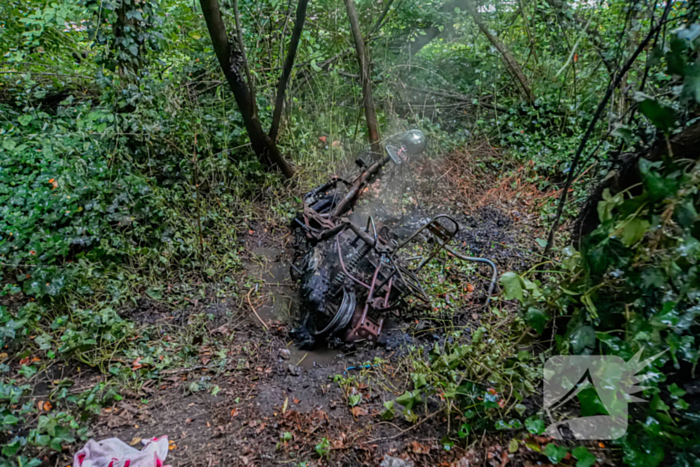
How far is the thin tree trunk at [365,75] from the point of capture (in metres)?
4.87

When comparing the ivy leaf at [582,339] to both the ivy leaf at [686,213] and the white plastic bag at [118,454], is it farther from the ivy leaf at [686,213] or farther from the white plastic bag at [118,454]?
the white plastic bag at [118,454]

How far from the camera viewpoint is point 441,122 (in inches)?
236

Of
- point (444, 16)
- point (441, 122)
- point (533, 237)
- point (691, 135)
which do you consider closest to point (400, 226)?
point (533, 237)

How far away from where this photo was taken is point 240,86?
176 inches

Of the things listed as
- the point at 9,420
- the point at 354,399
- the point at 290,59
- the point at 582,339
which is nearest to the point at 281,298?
the point at 354,399

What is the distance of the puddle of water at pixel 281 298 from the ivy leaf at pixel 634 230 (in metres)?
2.32

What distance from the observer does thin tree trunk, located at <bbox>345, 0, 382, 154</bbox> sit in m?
4.87

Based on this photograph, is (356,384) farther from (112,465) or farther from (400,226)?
(400,226)

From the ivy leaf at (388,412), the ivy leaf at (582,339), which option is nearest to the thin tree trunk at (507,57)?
the ivy leaf at (582,339)

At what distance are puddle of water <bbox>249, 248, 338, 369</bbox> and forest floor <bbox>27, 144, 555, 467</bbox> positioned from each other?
0.01m

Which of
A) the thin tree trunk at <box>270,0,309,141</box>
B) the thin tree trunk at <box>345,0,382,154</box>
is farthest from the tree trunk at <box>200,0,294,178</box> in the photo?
the thin tree trunk at <box>345,0,382,154</box>

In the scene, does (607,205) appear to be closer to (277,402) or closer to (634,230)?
(634,230)

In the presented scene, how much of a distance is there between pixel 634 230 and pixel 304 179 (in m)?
4.61

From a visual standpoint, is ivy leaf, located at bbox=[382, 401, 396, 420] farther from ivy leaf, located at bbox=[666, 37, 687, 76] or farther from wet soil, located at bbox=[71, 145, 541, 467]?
ivy leaf, located at bbox=[666, 37, 687, 76]
